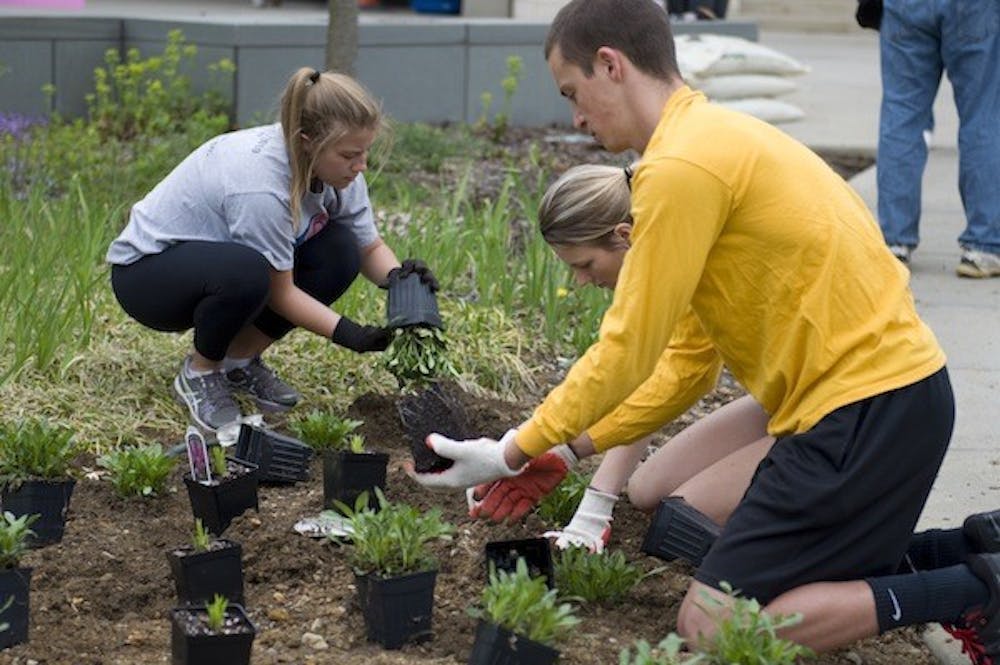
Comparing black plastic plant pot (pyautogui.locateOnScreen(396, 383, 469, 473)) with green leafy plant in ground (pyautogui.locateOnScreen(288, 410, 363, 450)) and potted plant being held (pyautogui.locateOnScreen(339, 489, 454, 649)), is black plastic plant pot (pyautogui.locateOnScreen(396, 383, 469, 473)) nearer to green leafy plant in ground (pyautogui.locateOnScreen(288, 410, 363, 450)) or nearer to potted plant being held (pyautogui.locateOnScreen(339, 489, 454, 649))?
green leafy plant in ground (pyautogui.locateOnScreen(288, 410, 363, 450))

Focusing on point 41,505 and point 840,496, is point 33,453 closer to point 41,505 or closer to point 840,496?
point 41,505

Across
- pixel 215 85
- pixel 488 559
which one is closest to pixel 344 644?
pixel 488 559

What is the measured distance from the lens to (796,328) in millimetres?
3316

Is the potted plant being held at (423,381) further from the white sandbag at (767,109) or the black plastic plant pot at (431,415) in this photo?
the white sandbag at (767,109)

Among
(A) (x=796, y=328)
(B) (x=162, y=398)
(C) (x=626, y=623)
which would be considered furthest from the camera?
(B) (x=162, y=398)

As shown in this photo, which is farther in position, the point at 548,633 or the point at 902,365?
the point at 902,365

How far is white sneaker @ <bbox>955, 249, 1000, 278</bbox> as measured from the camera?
6.91 m

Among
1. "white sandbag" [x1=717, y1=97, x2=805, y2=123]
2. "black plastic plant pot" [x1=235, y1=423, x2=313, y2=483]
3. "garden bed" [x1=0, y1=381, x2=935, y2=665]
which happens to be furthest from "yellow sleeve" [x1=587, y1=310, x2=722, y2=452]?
"white sandbag" [x1=717, y1=97, x2=805, y2=123]

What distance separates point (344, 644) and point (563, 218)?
101cm

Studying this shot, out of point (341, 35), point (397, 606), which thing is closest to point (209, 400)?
point (397, 606)

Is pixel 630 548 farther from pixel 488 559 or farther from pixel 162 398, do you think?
pixel 162 398

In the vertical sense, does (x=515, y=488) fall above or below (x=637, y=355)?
below

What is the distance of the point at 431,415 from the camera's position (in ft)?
14.6

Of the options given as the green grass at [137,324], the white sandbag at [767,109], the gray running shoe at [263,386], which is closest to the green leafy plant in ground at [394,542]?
the green grass at [137,324]
